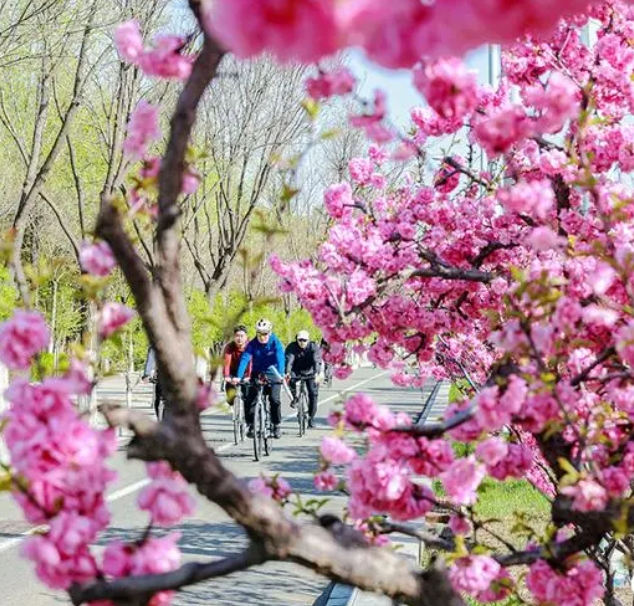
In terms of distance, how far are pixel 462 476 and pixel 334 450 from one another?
490 millimetres

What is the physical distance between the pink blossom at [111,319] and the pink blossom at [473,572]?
105 centimetres

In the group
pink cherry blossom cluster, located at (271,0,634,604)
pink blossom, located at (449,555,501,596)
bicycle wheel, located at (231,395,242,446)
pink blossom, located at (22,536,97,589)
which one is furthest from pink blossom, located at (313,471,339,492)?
bicycle wheel, located at (231,395,242,446)

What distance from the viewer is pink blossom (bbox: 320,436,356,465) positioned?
313cm

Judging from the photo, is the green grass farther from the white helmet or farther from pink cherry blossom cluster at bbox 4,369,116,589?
pink cherry blossom cluster at bbox 4,369,116,589

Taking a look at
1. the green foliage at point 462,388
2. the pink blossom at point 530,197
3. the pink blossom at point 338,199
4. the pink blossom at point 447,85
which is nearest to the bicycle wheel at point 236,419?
the green foliage at point 462,388

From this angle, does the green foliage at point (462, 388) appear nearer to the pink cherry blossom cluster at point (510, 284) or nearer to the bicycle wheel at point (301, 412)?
the pink cherry blossom cluster at point (510, 284)

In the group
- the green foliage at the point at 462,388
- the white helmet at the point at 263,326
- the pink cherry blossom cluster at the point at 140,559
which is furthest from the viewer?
the white helmet at the point at 263,326

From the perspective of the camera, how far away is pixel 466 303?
5668mm

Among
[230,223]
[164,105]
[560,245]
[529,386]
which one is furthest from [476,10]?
[230,223]

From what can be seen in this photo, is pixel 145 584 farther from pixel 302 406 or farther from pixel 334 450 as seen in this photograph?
pixel 302 406

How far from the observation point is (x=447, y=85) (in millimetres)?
1826

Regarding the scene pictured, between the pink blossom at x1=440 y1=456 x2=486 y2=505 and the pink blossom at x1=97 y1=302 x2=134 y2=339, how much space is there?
91 cm

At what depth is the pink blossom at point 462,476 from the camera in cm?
276

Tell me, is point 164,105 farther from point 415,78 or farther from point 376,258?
point 415,78
